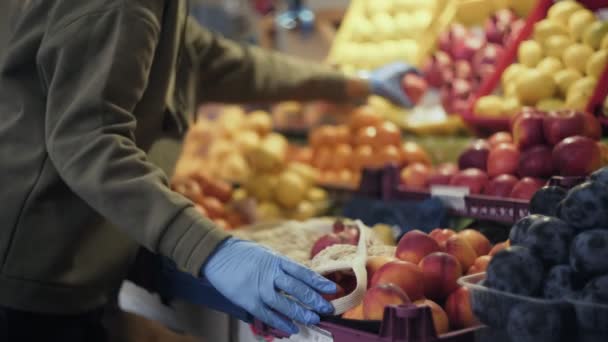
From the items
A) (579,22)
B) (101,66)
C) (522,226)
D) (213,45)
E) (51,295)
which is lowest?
(51,295)

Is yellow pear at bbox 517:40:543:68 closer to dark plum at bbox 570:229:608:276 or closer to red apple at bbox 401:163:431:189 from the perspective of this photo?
red apple at bbox 401:163:431:189

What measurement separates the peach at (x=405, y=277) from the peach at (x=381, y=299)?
0.04 m

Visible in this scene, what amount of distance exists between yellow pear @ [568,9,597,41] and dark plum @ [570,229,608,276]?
4.20 ft

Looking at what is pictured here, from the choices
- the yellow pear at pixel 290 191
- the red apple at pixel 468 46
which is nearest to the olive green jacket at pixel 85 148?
the yellow pear at pixel 290 191

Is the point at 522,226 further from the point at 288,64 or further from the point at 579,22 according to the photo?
the point at 288,64

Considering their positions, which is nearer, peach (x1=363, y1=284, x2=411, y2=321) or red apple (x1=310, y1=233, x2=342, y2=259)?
peach (x1=363, y1=284, x2=411, y2=321)

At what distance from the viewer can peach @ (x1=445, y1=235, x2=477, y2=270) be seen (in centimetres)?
163

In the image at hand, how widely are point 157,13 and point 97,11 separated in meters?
0.17

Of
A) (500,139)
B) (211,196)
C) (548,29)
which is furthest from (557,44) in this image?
(211,196)

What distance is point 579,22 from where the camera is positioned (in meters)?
2.28

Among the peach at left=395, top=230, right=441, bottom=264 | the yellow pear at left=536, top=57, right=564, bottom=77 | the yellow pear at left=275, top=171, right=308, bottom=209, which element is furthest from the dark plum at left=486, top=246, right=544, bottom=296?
the yellow pear at left=275, top=171, right=308, bottom=209

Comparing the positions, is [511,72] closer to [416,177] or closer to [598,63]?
[598,63]

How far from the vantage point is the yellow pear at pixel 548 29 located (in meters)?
2.34

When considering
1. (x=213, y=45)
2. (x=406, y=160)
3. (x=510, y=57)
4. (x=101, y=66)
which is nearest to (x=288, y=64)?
(x=213, y=45)
